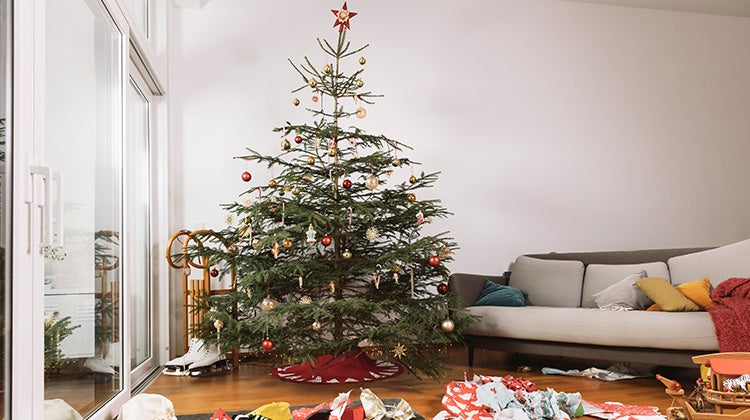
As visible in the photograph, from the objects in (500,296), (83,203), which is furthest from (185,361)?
(500,296)

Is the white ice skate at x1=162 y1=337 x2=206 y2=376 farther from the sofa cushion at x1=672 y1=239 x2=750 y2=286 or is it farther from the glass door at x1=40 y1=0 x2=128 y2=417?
the sofa cushion at x1=672 y1=239 x2=750 y2=286

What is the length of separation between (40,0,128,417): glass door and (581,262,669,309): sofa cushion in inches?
119

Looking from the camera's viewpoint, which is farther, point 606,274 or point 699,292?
point 606,274

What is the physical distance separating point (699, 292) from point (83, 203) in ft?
10.3

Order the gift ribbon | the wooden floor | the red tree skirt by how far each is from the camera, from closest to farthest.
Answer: the gift ribbon → the wooden floor → the red tree skirt

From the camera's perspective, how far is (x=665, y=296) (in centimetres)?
359

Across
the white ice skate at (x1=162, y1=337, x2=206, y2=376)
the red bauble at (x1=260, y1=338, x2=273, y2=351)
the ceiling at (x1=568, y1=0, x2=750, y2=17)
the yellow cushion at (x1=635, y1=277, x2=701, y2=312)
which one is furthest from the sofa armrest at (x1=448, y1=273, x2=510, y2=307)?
the ceiling at (x1=568, y1=0, x2=750, y2=17)

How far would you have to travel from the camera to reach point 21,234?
1.77 metres

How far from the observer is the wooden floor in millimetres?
3098

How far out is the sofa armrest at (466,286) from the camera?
4336mm

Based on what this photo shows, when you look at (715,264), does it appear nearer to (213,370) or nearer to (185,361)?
(213,370)

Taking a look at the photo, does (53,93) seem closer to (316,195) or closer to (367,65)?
(316,195)

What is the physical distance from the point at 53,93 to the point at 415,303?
219cm

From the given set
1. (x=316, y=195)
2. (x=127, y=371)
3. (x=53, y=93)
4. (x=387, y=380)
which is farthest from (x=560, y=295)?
(x=53, y=93)
